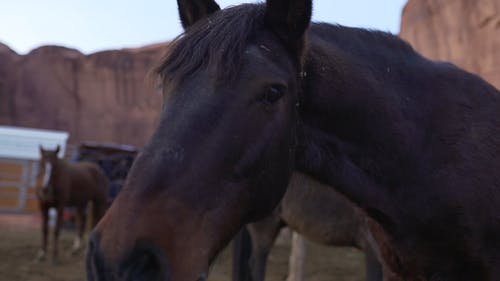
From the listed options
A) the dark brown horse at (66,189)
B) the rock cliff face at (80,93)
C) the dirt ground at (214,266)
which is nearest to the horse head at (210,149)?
the dirt ground at (214,266)

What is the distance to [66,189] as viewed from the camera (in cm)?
930

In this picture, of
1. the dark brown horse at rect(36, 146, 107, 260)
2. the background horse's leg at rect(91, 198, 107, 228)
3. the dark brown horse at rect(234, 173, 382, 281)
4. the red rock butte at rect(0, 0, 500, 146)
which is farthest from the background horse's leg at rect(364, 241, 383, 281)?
the red rock butte at rect(0, 0, 500, 146)

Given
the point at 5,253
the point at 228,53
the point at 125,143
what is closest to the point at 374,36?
the point at 228,53

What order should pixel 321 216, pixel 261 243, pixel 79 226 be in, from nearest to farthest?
1. pixel 321 216
2. pixel 261 243
3. pixel 79 226

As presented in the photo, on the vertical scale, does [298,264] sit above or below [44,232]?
above

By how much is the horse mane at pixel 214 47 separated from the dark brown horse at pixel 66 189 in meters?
7.45


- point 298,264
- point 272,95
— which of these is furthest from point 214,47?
point 298,264

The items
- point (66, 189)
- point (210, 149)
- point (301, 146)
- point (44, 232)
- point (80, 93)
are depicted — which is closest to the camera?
point (210, 149)

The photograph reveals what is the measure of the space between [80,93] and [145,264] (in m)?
30.9

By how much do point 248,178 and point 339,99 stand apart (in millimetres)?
478

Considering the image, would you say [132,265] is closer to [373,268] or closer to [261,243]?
[373,268]

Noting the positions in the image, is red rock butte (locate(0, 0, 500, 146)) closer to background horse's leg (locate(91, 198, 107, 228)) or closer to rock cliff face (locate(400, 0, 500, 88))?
rock cliff face (locate(400, 0, 500, 88))

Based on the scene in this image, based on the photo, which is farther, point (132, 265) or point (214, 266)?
point (214, 266)

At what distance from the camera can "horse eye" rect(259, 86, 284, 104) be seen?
1.48 metres
